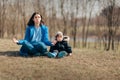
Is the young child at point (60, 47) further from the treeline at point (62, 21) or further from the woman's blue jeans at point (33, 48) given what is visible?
the treeline at point (62, 21)

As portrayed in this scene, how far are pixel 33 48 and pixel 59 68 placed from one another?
1.03 m

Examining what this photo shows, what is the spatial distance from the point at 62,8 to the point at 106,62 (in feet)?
32.6

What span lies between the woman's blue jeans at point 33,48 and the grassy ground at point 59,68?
186 millimetres

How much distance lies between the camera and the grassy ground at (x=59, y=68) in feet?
21.5

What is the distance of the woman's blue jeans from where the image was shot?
7504mm

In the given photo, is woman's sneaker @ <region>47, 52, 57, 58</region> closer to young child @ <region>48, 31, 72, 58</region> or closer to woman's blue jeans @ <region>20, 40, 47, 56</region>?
young child @ <region>48, 31, 72, 58</region>

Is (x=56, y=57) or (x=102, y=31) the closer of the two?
(x=56, y=57)

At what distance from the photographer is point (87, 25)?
17656mm

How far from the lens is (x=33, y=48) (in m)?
7.58

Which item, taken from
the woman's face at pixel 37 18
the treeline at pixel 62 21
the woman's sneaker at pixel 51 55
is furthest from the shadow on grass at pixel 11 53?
the treeline at pixel 62 21

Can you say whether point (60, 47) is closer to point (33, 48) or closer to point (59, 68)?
point (33, 48)

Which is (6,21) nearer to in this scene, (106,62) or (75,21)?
(75,21)

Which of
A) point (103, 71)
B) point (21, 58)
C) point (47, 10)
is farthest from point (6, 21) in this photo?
point (103, 71)

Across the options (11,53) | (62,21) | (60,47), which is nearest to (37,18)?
(60,47)
